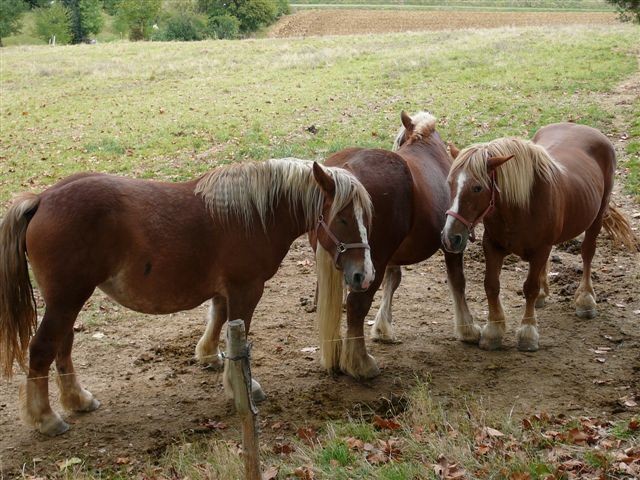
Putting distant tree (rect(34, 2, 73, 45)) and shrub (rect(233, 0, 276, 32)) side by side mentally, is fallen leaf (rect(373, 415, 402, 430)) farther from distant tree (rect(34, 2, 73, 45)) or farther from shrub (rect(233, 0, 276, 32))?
distant tree (rect(34, 2, 73, 45))

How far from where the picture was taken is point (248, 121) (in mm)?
16031

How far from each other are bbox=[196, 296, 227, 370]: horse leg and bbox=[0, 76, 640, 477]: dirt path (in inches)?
4.8

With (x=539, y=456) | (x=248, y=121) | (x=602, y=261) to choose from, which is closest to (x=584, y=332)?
(x=602, y=261)

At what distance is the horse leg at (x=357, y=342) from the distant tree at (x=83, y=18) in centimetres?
6117

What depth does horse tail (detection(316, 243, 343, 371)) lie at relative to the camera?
5676 mm

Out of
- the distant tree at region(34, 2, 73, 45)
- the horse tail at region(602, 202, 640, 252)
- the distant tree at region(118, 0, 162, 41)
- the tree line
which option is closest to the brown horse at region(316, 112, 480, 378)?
the horse tail at region(602, 202, 640, 252)

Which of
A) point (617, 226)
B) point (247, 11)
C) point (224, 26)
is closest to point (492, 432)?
point (617, 226)

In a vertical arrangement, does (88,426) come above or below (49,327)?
below

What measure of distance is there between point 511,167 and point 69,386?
4.26 meters

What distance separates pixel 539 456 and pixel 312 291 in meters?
4.16

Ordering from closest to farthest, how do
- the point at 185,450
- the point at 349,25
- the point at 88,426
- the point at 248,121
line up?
the point at 185,450 < the point at 88,426 < the point at 248,121 < the point at 349,25

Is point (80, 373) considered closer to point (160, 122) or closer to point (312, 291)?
point (312, 291)

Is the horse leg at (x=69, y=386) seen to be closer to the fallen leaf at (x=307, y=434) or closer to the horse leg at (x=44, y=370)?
the horse leg at (x=44, y=370)

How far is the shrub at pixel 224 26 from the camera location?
54.0 m
